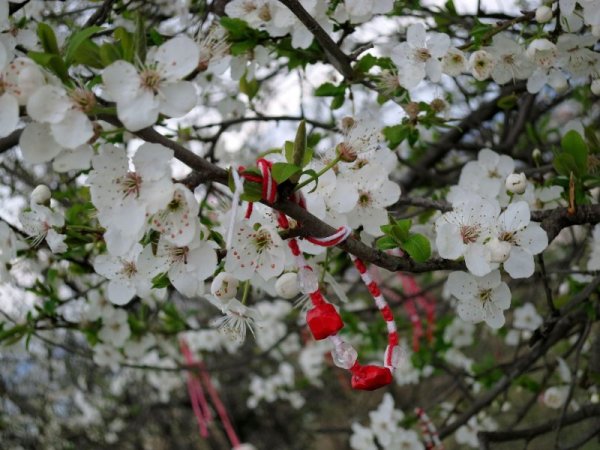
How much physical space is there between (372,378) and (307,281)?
0.19 metres

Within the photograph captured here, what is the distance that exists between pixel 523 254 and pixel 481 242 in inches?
3.7

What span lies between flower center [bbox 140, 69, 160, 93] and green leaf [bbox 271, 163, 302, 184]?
0.20 m

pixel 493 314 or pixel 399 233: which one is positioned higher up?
pixel 399 233

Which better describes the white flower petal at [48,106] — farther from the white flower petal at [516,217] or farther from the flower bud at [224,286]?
the white flower petal at [516,217]

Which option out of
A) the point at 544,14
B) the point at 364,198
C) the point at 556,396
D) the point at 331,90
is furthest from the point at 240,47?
the point at 556,396

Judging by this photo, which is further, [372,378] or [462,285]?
[462,285]

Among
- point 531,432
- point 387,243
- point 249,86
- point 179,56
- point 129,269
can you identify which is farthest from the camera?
point 531,432

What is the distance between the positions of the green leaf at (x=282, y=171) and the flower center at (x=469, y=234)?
0.36 metres

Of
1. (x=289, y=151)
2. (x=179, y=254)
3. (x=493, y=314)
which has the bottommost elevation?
(x=493, y=314)

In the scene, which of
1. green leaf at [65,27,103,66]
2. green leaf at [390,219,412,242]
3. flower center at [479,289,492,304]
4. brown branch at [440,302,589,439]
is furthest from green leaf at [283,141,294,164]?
brown branch at [440,302,589,439]

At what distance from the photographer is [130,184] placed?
89cm

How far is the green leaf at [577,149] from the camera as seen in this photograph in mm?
1248

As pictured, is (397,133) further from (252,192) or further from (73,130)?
(73,130)

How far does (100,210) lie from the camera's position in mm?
893
